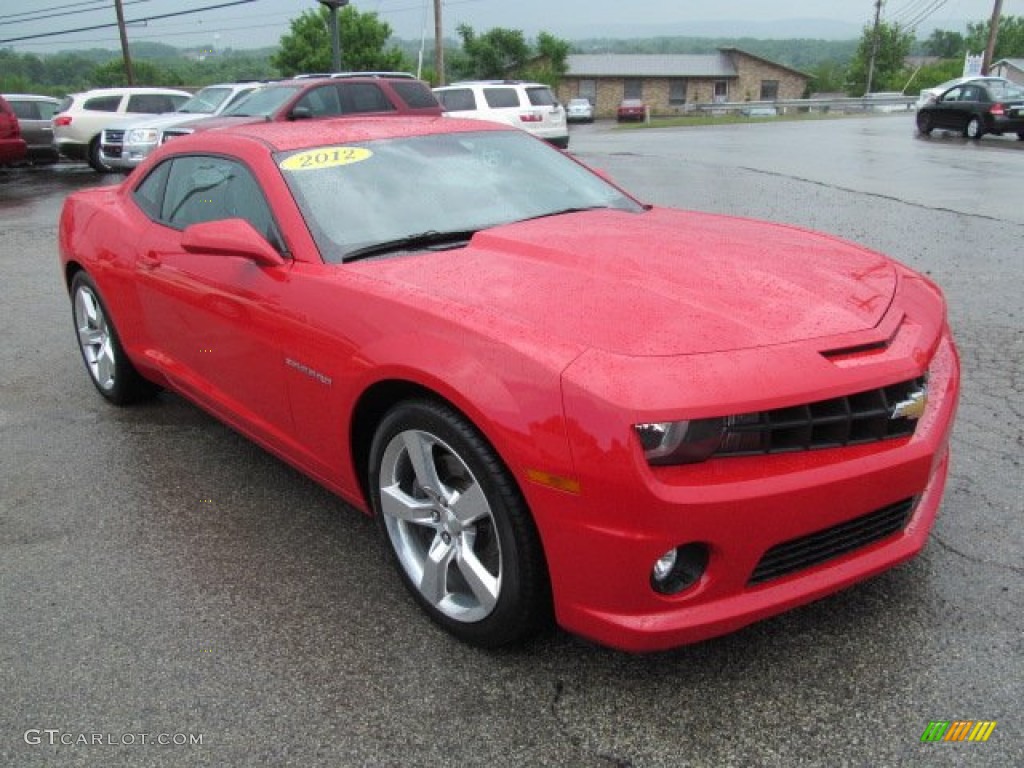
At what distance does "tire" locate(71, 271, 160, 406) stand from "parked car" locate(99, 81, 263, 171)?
10257 millimetres

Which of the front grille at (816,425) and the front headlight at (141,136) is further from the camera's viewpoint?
the front headlight at (141,136)

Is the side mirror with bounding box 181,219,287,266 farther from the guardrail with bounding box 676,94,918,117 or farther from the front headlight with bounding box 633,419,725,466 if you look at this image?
the guardrail with bounding box 676,94,918,117

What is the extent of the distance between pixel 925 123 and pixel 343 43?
45.0 m

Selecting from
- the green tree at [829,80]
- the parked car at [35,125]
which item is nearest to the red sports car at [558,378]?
the parked car at [35,125]

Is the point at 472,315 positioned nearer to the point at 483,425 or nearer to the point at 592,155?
the point at 483,425

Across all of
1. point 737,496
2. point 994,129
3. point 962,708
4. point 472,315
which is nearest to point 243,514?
point 472,315

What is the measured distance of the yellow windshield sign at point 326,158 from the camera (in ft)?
10.8

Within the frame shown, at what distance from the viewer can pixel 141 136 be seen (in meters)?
14.7

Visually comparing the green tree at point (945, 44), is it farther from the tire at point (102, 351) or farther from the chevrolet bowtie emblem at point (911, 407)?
the chevrolet bowtie emblem at point (911, 407)

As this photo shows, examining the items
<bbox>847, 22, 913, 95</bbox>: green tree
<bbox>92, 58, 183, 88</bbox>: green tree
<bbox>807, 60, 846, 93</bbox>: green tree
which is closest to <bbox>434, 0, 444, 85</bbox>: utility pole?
<bbox>92, 58, 183, 88</bbox>: green tree

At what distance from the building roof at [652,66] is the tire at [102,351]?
74.4 metres

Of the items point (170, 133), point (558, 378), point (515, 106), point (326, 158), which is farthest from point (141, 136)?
point (558, 378)

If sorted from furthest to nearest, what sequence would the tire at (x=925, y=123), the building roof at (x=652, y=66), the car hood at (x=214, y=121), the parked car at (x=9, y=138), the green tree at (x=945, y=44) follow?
the green tree at (x=945, y=44), the building roof at (x=652, y=66), the tire at (x=925, y=123), the parked car at (x=9, y=138), the car hood at (x=214, y=121)

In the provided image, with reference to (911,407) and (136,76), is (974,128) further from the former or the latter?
(136,76)
